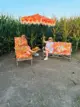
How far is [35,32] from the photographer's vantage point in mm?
12938

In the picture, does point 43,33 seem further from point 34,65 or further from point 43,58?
point 34,65

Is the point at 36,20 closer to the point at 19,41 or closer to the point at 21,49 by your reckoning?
the point at 19,41

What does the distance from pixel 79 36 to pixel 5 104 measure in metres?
7.03

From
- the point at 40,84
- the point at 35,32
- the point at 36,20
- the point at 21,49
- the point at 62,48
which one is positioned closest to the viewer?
the point at 40,84

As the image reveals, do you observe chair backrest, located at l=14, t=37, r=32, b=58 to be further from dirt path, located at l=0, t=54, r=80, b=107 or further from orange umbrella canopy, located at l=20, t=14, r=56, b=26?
orange umbrella canopy, located at l=20, t=14, r=56, b=26

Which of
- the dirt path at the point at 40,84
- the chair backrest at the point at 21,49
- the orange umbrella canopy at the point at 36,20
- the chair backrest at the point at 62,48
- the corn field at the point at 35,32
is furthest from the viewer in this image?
the corn field at the point at 35,32

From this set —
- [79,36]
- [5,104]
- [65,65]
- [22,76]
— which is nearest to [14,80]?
[22,76]

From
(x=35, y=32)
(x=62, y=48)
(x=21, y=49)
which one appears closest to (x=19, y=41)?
(x=21, y=49)

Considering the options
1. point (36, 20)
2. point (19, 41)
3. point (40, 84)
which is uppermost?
point (36, 20)

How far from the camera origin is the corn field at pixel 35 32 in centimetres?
1258

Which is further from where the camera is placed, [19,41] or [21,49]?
[19,41]

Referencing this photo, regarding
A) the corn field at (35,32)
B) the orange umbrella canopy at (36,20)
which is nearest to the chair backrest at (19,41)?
the orange umbrella canopy at (36,20)

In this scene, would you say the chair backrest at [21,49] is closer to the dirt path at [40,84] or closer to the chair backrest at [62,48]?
the dirt path at [40,84]

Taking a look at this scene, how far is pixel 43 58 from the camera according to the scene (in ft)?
37.0
